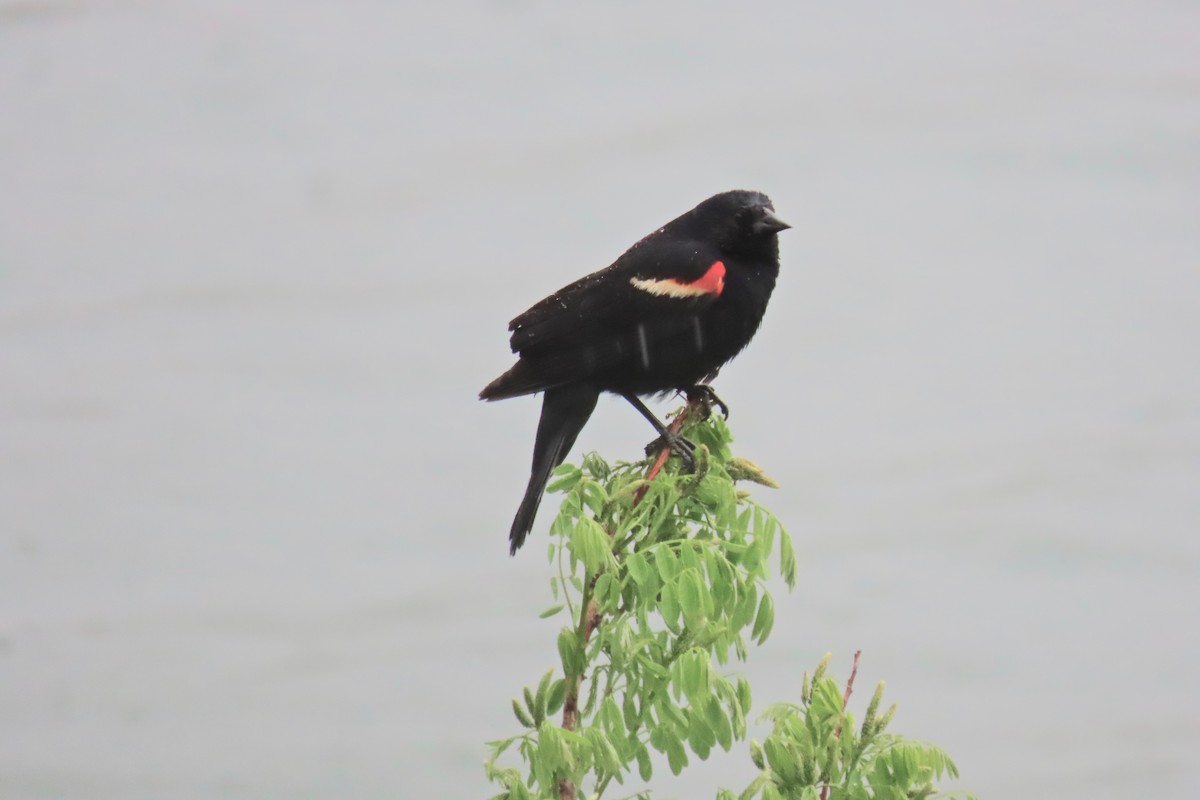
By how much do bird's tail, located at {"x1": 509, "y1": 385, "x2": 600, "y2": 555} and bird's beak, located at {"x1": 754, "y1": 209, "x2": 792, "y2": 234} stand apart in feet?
2.07

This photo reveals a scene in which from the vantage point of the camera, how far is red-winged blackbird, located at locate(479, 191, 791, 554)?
2990 mm

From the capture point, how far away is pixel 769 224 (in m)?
3.20

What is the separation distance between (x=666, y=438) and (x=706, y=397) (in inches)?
14.8

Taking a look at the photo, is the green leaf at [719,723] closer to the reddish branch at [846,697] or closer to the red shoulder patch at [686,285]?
the reddish branch at [846,697]

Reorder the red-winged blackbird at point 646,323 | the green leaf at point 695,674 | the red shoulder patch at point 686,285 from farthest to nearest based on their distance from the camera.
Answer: the red shoulder patch at point 686,285, the red-winged blackbird at point 646,323, the green leaf at point 695,674

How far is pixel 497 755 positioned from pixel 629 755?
23 centimetres

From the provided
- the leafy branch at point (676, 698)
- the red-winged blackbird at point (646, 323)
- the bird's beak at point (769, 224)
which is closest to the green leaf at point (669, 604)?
the leafy branch at point (676, 698)

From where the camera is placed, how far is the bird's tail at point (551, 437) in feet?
8.86

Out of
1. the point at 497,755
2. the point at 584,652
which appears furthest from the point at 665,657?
the point at 497,755

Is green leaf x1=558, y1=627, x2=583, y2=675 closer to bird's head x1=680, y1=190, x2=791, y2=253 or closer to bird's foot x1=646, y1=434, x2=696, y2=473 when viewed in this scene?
bird's foot x1=646, y1=434, x2=696, y2=473

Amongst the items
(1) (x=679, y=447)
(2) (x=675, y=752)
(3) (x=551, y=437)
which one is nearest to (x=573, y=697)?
(2) (x=675, y=752)

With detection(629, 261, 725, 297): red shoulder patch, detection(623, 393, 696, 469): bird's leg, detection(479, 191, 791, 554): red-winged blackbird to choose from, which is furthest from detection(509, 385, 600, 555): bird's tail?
detection(629, 261, 725, 297): red shoulder patch

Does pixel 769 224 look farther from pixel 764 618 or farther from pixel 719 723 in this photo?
pixel 719 723

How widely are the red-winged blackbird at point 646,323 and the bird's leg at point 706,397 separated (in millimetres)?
14
